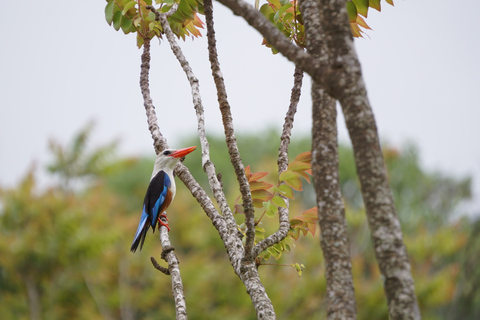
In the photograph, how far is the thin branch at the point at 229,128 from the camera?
227 cm

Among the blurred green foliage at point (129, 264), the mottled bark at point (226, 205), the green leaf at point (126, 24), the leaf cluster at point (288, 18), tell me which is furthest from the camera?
the blurred green foliage at point (129, 264)

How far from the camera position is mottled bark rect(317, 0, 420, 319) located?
4.66 ft

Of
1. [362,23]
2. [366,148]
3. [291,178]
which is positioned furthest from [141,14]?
[366,148]

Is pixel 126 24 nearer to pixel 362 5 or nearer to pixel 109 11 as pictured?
pixel 109 11

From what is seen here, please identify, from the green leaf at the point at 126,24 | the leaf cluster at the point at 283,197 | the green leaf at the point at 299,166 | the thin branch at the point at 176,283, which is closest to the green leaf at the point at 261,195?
the leaf cluster at the point at 283,197

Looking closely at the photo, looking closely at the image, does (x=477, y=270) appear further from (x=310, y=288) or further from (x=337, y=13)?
(x=337, y=13)

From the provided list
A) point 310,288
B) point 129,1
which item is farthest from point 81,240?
point 129,1

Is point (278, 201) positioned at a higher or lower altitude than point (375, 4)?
lower

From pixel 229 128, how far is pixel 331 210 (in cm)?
112

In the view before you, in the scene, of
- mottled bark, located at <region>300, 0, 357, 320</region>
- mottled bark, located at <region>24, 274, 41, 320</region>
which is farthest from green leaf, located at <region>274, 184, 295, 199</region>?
mottled bark, located at <region>24, 274, 41, 320</region>

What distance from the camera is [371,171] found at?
149 centimetres

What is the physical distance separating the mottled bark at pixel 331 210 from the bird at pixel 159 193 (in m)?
3.21

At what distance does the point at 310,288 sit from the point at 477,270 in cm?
933

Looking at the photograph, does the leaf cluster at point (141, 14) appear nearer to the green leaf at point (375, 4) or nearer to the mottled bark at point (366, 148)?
the green leaf at point (375, 4)
